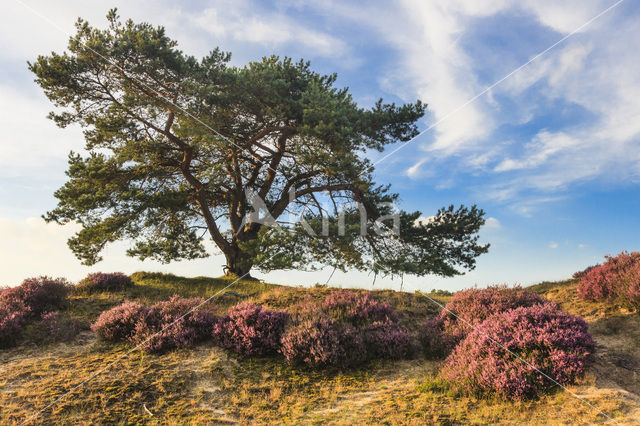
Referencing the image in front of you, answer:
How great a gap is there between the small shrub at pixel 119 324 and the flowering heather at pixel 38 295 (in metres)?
3.30

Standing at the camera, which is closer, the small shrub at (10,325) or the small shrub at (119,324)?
the small shrub at (119,324)

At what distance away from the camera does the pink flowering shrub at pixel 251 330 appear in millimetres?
8172

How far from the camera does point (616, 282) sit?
31.3 ft

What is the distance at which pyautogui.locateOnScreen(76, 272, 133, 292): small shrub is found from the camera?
14622 mm

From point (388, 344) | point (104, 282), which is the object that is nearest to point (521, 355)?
point (388, 344)

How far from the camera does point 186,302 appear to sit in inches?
396

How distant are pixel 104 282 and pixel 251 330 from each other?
9.39m

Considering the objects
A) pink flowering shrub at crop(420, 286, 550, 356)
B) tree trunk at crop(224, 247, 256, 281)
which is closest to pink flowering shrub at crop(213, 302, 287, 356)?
pink flowering shrub at crop(420, 286, 550, 356)

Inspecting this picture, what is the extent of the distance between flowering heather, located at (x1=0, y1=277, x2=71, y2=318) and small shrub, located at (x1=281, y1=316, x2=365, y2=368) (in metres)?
8.23

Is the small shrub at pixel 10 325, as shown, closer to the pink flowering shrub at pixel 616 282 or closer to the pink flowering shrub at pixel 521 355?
the pink flowering shrub at pixel 521 355

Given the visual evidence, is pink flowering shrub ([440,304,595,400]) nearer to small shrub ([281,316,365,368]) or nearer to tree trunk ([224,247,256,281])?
small shrub ([281,316,365,368])

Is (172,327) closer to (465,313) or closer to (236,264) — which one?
(465,313)

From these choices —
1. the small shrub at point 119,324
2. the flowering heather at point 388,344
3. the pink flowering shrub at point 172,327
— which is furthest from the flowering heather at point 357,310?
the small shrub at point 119,324

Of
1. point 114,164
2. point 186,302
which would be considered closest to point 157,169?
point 114,164
